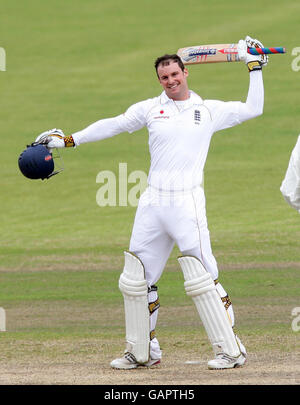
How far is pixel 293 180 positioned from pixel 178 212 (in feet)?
6.38

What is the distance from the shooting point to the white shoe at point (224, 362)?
740cm

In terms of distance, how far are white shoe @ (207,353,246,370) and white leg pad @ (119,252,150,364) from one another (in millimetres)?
518

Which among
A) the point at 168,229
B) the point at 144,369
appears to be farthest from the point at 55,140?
the point at 144,369

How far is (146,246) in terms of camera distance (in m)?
7.58

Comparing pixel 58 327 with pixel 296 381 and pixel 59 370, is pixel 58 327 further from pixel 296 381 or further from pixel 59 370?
pixel 296 381

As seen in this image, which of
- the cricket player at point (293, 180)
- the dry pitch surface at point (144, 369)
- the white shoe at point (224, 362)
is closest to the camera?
the cricket player at point (293, 180)

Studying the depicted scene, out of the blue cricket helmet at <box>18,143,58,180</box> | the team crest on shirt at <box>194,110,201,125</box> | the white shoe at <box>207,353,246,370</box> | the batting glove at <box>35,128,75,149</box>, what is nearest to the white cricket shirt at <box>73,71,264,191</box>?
the team crest on shirt at <box>194,110,201,125</box>

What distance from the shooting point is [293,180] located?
A: 559 centimetres

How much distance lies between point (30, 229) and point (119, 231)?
1.69 metres

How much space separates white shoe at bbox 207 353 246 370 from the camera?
24.3 feet

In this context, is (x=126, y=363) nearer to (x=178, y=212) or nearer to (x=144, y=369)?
(x=144, y=369)

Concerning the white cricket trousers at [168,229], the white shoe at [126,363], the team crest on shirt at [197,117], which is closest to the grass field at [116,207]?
the white shoe at [126,363]

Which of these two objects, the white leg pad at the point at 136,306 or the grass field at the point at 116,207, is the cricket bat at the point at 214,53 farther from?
the grass field at the point at 116,207

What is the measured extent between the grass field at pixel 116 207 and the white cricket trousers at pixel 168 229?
0.77 meters
